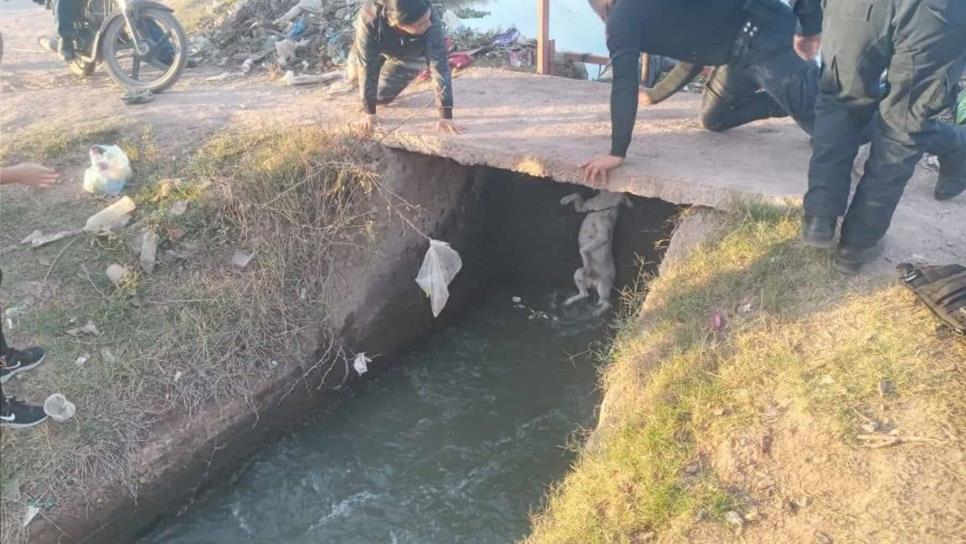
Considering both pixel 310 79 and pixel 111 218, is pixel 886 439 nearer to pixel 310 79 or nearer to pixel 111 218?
pixel 111 218

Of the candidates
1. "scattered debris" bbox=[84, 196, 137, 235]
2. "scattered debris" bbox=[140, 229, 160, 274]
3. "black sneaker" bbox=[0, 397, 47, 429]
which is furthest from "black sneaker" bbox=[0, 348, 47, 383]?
"scattered debris" bbox=[84, 196, 137, 235]

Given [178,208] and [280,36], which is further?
[280,36]

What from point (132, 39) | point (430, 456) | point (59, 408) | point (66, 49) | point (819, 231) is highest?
point (132, 39)

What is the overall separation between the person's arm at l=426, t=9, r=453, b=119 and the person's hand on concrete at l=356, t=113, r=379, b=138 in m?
0.44

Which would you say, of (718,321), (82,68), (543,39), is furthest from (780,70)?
(82,68)

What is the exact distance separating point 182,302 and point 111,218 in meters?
0.73

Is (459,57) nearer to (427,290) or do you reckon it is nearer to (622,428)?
(427,290)

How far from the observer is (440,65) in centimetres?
466

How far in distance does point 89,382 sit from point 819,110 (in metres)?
3.77

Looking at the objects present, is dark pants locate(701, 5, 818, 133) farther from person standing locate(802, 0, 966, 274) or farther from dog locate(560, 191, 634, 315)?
dog locate(560, 191, 634, 315)

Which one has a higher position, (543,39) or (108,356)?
(543,39)

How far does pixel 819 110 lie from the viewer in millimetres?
3316

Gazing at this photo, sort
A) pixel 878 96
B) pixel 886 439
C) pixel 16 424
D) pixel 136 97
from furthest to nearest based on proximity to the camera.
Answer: pixel 136 97 < pixel 16 424 < pixel 878 96 < pixel 886 439

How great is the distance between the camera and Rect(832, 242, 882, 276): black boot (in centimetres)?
346
